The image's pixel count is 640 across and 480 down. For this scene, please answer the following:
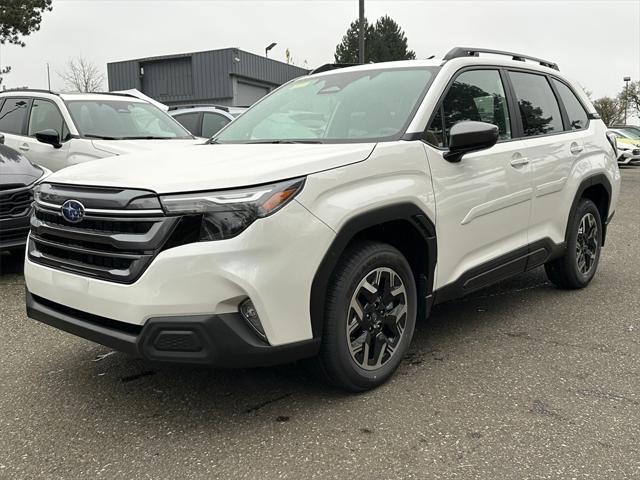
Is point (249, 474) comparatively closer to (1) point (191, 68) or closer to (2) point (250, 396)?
(2) point (250, 396)

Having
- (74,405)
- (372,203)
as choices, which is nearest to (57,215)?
(74,405)

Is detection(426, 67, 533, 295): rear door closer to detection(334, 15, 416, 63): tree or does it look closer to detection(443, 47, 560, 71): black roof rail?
detection(443, 47, 560, 71): black roof rail

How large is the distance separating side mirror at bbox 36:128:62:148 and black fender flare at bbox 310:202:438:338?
5062mm

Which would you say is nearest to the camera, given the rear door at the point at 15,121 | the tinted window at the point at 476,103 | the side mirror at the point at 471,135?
the side mirror at the point at 471,135

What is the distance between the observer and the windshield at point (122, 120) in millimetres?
7004

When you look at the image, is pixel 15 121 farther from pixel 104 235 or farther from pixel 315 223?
pixel 315 223

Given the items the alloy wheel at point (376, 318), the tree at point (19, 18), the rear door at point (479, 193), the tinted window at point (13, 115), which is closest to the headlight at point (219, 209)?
the alloy wheel at point (376, 318)

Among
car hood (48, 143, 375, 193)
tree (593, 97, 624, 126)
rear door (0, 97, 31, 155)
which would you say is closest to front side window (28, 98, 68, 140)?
rear door (0, 97, 31, 155)

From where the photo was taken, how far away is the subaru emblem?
2684 millimetres

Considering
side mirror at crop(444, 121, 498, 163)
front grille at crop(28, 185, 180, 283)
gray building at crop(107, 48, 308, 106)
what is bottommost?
front grille at crop(28, 185, 180, 283)

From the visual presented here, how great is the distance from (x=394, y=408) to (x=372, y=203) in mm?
1007

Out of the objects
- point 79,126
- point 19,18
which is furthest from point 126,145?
point 19,18

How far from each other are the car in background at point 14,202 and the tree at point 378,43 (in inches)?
1883

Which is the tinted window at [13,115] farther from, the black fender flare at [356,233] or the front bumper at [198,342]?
the black fender flare at [356,233]
